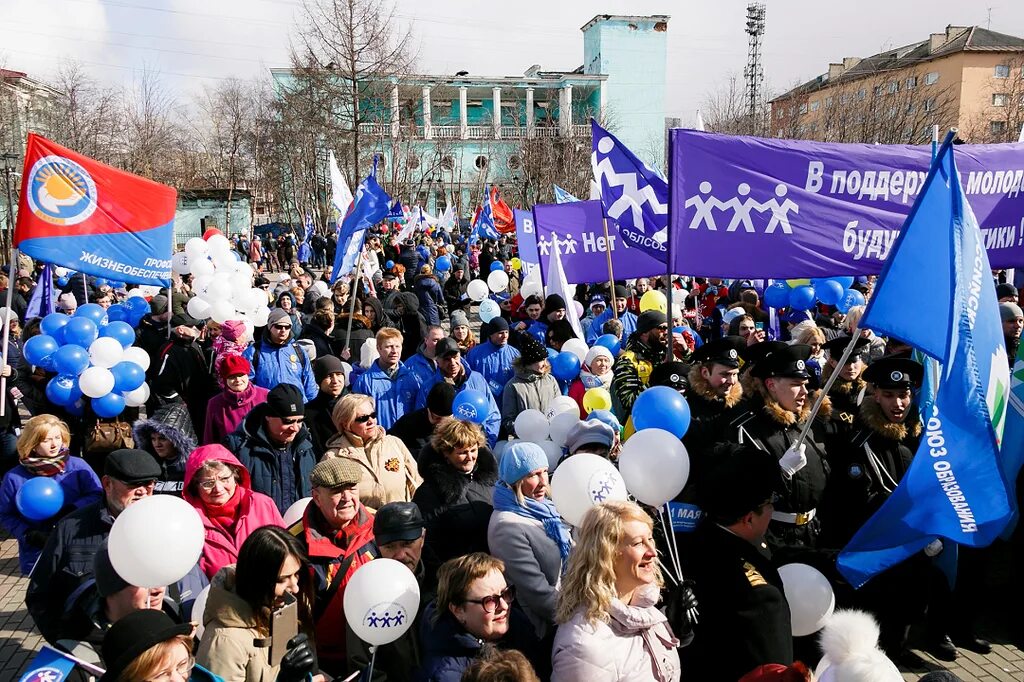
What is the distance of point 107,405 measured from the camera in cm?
589

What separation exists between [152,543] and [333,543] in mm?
819

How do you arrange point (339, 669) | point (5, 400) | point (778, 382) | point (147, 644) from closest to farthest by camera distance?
point (147, 644) < point (339, 669) < point (778, 382) < point (5, 400)

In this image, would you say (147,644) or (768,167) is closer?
(147,644)

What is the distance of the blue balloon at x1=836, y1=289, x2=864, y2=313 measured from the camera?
922 centimetres

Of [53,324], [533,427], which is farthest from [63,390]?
[533,427]

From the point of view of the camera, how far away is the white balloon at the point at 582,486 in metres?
3.35

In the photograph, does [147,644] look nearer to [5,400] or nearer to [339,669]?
[339,669]

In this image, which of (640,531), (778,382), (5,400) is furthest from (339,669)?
(5,400)

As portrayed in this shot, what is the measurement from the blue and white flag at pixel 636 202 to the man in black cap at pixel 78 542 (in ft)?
12.8

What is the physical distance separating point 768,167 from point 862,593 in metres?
2.59

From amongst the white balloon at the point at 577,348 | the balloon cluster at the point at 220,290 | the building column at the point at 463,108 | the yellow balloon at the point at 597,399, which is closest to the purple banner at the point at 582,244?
the white balloon at the point at 577,348

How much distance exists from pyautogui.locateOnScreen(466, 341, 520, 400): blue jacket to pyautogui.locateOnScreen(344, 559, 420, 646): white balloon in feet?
14.9

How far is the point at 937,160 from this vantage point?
11.3 feet

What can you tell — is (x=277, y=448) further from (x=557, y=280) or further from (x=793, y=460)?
(x=557, y=280)
